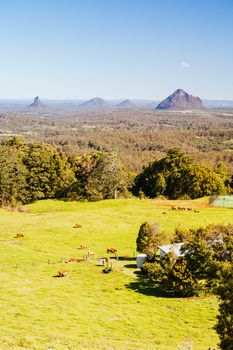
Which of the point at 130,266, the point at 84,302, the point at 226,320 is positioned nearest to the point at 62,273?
the point at 84,302

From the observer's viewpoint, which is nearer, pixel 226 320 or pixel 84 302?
pixel 226 320

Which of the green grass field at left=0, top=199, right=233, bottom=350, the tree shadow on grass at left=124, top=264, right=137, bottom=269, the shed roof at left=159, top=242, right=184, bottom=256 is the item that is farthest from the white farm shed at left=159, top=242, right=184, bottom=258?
the green grass field at left=0, top=199, right=233, bottom=350

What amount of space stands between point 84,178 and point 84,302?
61.4 metres

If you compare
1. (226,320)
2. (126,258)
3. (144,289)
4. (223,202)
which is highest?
(226,320)

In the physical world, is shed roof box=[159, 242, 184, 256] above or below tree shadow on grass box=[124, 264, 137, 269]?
above

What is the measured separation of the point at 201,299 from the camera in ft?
120

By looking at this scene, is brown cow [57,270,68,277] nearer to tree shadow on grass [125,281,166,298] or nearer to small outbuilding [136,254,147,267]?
tree shadow on grass [125,281,166,298]

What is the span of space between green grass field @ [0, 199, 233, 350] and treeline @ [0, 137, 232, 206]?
28.2 m

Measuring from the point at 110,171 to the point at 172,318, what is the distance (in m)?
A: 61.5

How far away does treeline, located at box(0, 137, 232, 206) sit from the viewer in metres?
89.1

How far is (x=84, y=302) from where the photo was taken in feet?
113

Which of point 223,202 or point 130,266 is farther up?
point 223,202

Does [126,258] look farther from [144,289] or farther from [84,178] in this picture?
[84,178]

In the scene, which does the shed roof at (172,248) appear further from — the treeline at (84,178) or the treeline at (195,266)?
the treeline at (84,178)
